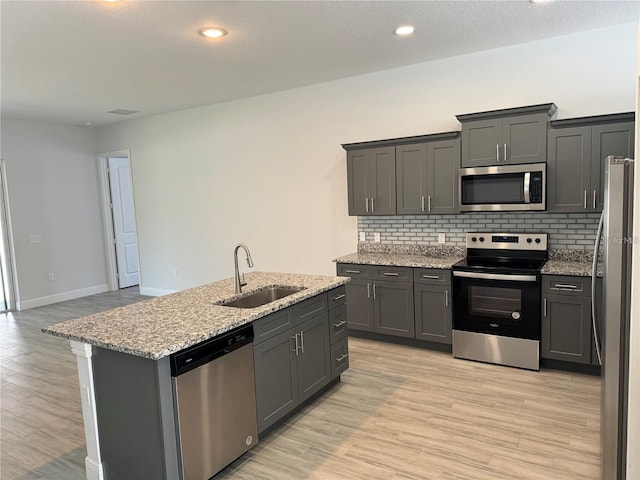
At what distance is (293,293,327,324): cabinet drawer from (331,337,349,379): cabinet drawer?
0.39 m

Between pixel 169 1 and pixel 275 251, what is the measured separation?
3.55m

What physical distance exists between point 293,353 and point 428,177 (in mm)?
2337

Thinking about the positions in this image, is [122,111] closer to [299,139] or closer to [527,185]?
[299,139]

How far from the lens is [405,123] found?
485 cm

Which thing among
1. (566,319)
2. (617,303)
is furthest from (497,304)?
(617,303)

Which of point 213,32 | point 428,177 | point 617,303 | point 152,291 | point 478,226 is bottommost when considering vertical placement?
point 152,291

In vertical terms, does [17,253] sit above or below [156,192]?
below

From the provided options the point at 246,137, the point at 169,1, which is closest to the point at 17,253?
the point at 246,137

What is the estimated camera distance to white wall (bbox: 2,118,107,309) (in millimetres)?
6824

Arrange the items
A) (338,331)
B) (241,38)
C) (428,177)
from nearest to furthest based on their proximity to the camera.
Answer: (338,331)
(241,38)
(428,177)

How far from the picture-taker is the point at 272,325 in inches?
112

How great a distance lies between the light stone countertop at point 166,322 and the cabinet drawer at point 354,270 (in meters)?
1.26

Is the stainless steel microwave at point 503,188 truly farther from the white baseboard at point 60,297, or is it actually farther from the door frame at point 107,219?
the white baseboard at point 60,297

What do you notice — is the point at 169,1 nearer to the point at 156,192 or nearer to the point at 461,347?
the point at 461,347
